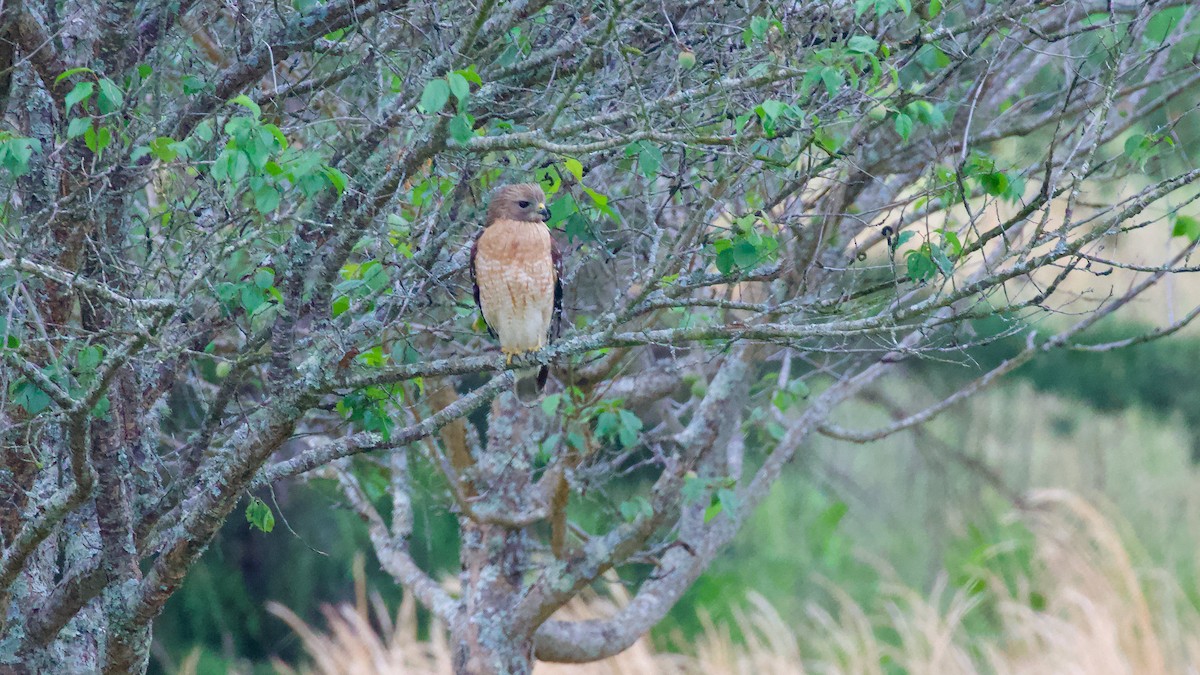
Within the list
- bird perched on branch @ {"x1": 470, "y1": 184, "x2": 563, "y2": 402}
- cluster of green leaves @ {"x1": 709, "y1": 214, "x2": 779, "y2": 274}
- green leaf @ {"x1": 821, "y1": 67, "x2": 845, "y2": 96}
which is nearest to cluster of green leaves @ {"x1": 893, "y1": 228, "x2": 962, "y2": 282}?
cluster of green leaves @ {"x1": 709, "y1": 214, "x2": 779, "y2": 274}

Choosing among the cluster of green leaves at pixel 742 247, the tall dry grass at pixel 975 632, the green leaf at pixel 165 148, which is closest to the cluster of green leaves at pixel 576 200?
the cluster of green leaves at pixel 742 247

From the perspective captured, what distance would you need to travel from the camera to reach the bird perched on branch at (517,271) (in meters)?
3.66

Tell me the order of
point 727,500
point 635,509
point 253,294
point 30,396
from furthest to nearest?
1. point 635,509
2. point 727,500
3. point 253,294
4. point 30,396

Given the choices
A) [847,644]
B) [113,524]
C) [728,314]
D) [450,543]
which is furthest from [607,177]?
[450,543]

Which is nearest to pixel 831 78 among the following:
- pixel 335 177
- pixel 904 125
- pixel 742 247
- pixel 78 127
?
pixel 904 125

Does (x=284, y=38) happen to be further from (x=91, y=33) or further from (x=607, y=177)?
(x=607, y=177)

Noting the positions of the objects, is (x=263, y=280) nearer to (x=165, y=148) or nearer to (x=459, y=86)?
(x=165, y=148)

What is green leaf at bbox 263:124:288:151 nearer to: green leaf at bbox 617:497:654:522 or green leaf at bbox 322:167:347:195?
green leaf at bbox 322:167:347:195

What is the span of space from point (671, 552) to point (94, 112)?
266 cm

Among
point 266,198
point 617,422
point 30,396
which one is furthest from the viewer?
point 617,422

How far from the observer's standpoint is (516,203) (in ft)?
12.2

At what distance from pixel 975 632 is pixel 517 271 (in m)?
5.35

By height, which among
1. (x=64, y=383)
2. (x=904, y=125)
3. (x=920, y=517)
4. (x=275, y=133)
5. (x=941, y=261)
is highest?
(x=275, y=133)

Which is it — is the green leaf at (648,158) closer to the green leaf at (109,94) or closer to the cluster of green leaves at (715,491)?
the green leaf at (109,94)
